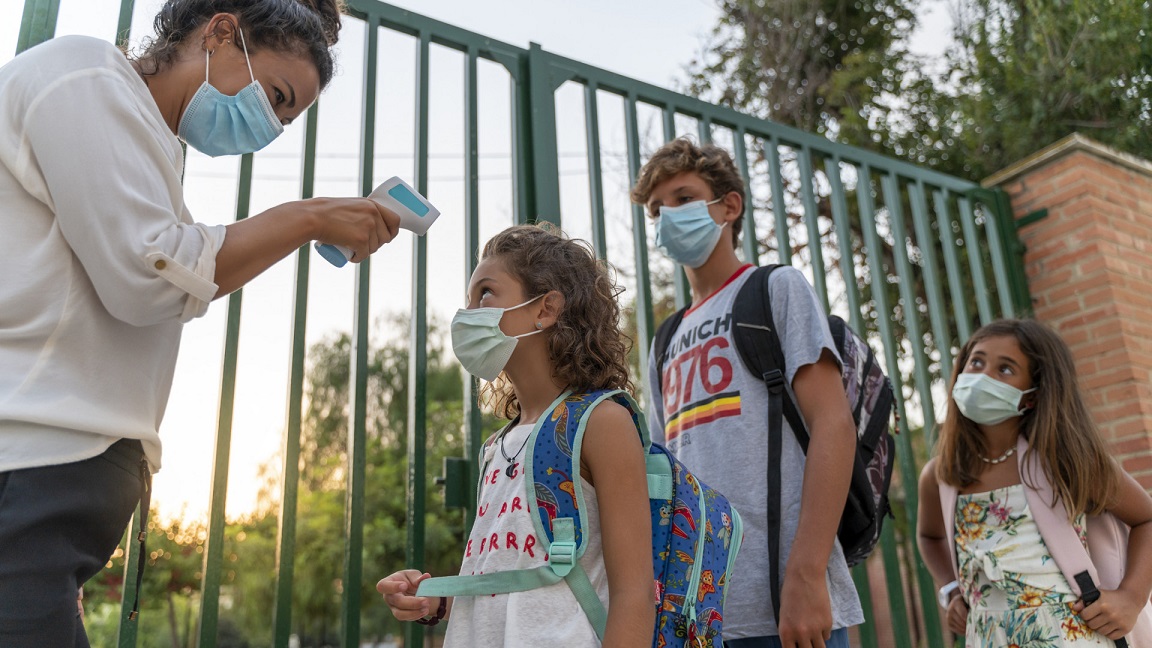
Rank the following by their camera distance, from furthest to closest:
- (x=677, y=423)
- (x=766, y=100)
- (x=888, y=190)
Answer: (x=766, y=100), (x=888, y=190), (x=677, y=423)

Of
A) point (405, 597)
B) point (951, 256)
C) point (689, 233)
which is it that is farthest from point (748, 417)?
point (951, 256)

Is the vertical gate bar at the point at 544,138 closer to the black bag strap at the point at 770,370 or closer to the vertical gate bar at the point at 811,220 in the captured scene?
the black bag strap at the point at 770,370

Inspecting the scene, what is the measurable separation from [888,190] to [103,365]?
12.6 ft

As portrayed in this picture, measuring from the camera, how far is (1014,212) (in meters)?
4.86

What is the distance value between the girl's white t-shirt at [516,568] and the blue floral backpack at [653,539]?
0.02 metres

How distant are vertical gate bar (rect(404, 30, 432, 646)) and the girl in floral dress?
1667 millimetres

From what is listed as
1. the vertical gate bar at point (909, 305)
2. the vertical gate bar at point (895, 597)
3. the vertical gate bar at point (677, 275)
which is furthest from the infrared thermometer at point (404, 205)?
the vertical gate bar at point (909, 305)

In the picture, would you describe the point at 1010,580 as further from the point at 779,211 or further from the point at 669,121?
the point at 669,121

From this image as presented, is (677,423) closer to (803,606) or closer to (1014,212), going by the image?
(803,606)

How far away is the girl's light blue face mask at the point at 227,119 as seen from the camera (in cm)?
170

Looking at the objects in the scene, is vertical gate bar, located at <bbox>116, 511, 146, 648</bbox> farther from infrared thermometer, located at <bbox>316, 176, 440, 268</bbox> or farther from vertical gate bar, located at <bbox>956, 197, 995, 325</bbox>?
vertical gate bar, located at <bbox>956, 197, 995, 325</bbox>

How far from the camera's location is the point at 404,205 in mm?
1763

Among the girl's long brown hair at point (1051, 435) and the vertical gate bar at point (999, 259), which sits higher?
the vertical gate bar at point (999, 259)

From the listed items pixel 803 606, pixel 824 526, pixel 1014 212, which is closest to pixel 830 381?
pixel 824 526
